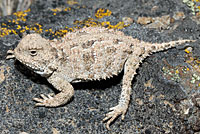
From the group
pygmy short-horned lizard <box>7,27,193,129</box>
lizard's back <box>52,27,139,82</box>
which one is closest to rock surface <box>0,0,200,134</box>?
pygmy short-horned lizard <box>7,27,193,129</box>

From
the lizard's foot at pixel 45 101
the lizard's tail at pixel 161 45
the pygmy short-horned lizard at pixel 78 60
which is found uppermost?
the pygmy short-horned lizard at pixel 78 60

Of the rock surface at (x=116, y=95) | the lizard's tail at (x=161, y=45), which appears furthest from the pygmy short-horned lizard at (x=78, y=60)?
the lizard's tail at (x=161, y=45)

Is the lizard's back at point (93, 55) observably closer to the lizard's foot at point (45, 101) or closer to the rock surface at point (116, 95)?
the rock surface at point (116, 95)

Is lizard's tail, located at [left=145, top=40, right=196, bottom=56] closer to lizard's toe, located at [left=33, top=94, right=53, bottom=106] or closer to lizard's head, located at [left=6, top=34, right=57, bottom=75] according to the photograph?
lizard's head, located at [left=6, top=34, right=57, bottom=75]

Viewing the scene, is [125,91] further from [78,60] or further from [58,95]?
[58,95]

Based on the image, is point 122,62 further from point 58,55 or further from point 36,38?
point 36,38

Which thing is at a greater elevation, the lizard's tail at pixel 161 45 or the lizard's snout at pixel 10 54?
the lizard's snout at pixel 10 54

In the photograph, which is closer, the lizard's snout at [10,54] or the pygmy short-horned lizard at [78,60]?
the pygmy short-horned lizard at [78,60]
